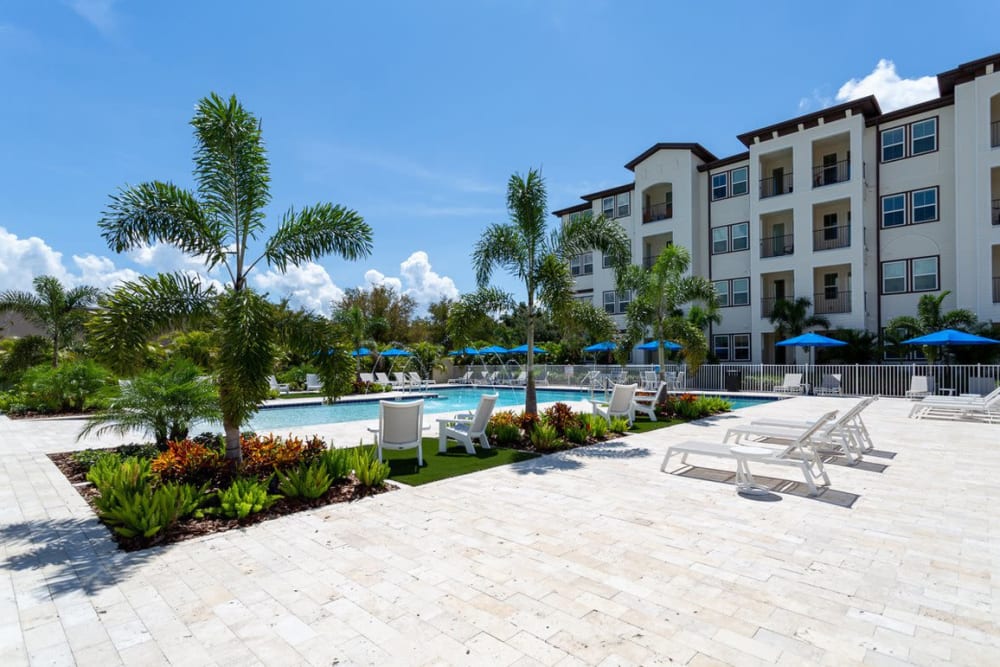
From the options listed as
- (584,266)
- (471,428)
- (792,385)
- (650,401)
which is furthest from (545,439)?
(584,266)

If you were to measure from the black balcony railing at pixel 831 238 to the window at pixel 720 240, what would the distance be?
14.7 feet

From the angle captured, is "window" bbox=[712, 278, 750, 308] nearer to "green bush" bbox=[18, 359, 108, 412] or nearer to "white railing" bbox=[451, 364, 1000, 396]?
"white railing" bbox=[451, 364, 1000, 396]

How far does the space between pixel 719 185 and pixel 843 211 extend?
6603 mm

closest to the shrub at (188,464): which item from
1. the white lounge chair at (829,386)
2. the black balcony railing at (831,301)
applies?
the white lounge chair at (829,386)

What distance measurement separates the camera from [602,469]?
770cm

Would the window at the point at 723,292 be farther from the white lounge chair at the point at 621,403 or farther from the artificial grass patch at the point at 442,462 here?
the artificial grass patch at the point at 442,462

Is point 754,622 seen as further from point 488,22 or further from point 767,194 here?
point 767,194

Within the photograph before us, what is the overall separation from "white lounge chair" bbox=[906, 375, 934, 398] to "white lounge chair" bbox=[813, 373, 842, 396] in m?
2.60

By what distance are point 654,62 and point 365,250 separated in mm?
9077

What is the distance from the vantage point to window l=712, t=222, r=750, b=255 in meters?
28.8

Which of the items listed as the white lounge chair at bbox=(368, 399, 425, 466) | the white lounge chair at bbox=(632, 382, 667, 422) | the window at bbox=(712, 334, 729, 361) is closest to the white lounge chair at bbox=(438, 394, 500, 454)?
the white lounge chair at bbox=(368, 399, 425, 466)

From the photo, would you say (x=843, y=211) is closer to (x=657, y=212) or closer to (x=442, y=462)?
(x=657, y=212)

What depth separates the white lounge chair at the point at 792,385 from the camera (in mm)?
21814

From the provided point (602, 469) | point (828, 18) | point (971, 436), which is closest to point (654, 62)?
point (828, 18)
